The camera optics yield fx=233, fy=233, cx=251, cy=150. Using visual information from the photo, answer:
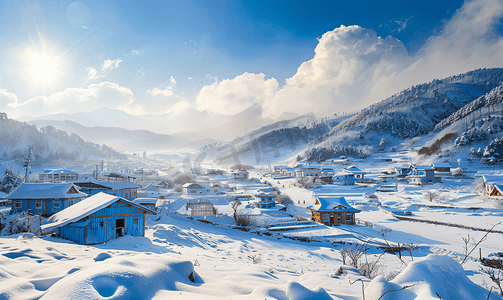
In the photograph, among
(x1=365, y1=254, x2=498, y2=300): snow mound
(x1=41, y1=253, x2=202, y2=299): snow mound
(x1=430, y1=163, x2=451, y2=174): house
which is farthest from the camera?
(x1=430, y1=163, x2=451, y2=174): house

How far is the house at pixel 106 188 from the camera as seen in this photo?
102 feet

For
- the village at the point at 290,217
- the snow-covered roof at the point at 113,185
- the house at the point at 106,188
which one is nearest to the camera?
the village at the point at 290,217

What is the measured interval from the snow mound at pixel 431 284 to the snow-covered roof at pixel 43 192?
2898 cm

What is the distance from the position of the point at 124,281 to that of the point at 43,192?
90.8ft

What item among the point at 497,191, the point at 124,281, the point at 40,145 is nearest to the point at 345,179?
the point at 497,191

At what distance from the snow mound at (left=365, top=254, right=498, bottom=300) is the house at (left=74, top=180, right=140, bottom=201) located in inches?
1391

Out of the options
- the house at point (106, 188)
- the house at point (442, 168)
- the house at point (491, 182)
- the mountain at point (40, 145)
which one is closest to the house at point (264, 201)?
the house at point (106, 188)

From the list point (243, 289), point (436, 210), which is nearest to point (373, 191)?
point (436, 210)

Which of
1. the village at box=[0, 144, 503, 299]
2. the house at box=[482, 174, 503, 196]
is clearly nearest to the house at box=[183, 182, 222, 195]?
the village at box=[0, 144, 503, 299]

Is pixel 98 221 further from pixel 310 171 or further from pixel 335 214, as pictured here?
pixel 310 171

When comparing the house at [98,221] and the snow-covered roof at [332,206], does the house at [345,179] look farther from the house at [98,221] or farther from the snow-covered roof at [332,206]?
the house at [98,221]

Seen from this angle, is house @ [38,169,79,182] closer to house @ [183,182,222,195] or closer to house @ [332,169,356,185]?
house @ [183,182,222,195]

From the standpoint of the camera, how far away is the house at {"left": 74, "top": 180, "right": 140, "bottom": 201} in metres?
31.2

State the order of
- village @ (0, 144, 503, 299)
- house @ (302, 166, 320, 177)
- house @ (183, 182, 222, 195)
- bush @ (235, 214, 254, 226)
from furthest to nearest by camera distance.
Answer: house @ (302, 166, 320, 177) → house @ (183, 182, 222, 195) → bush @ (235, 214, 254, 226) → village @ (0, 144, 503, 299)
